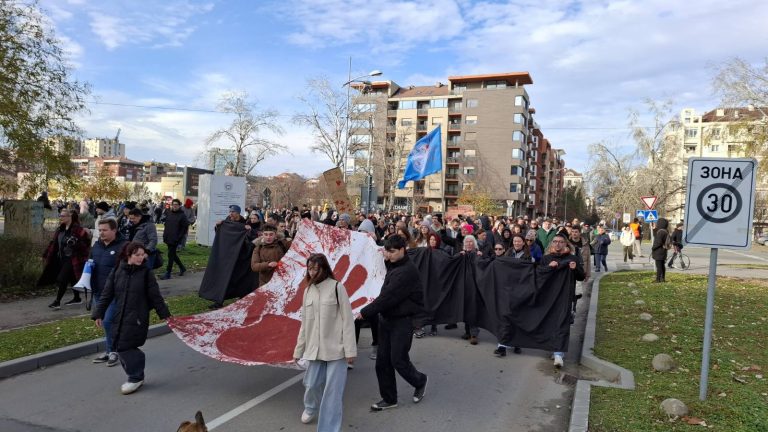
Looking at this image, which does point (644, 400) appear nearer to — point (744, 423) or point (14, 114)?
point (744, 423)

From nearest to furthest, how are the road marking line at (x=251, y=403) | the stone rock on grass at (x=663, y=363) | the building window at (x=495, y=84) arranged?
the road marking line at (x=251, y=403), the stone rock on grass at (x=663, y=363), the building window at (x=495, y=84)

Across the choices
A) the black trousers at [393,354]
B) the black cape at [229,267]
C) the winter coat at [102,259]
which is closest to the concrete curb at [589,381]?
the black trousers at [393,354]

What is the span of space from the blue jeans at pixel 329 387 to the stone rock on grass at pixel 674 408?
3.31m

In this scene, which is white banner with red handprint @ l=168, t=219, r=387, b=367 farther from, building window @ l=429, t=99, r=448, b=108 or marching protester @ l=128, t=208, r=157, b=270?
building window @ l=429, t=99, r=448, b=108

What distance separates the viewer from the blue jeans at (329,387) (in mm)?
4762

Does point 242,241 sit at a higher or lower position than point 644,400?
higher

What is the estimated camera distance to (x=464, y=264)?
30.6ft

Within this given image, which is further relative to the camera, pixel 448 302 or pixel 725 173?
pixel 448 302

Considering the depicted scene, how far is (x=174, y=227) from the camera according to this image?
13.4 m

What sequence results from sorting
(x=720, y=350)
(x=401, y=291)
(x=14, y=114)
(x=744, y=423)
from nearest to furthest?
(x=744, y=423), (x=401, y=291), (x=720, y=350), (x=14, y=114)

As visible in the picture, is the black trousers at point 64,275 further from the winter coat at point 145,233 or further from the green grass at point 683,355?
the green grass at point 683,355

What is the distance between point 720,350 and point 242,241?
27.4 ft

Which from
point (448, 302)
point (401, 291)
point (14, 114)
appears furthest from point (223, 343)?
point (14, 114)

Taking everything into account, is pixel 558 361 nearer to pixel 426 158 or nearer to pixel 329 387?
pixel 329 387
